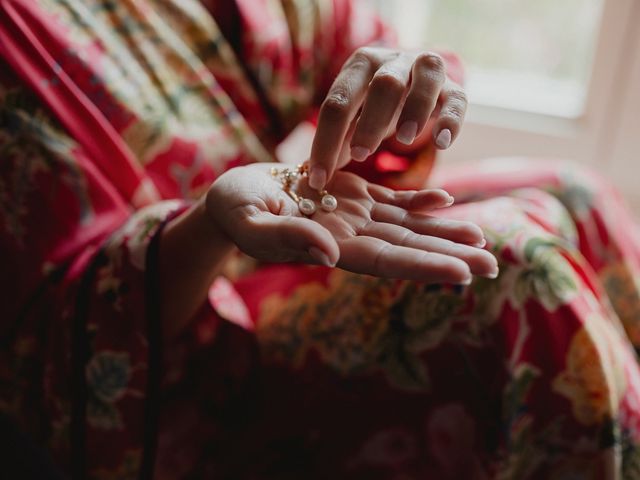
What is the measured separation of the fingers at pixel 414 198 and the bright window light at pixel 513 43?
867mm

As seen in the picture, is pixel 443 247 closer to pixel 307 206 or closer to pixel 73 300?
pixel 307 206

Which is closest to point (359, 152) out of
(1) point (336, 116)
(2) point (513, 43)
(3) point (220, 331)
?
(1) point (336, 116)

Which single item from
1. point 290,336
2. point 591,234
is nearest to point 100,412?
point 290,336

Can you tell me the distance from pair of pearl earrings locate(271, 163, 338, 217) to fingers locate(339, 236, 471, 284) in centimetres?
4

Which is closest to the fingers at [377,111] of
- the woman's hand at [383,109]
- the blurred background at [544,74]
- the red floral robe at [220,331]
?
the woman's hand at [383,109]

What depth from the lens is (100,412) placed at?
579 millimetres

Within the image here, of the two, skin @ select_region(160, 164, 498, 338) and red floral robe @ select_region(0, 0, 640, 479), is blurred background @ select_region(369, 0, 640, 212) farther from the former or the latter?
skin @ select_region(160, 164, 498, 338)

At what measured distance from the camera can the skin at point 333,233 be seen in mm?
420

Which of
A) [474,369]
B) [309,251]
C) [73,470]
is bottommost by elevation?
[73,470]

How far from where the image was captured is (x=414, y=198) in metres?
0.49

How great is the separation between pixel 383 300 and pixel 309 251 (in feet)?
0.66

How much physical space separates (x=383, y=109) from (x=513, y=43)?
3.17ft

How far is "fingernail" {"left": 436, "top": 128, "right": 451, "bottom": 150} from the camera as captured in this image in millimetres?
447

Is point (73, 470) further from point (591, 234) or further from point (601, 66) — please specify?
point (601, 66)
